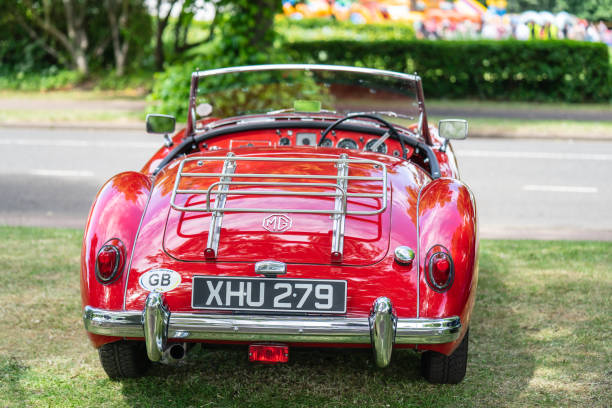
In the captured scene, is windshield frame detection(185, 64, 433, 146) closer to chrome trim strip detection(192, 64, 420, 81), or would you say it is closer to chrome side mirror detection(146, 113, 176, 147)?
chrome trim strip detection(192, 64, 420, 81)

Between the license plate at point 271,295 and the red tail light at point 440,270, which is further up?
the red tail light at point 440,270

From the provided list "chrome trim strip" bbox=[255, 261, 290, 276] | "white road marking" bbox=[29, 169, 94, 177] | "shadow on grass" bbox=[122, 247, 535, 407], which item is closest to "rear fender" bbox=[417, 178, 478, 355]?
"shadow on grass" bbox=[122, 247, 535, 407]

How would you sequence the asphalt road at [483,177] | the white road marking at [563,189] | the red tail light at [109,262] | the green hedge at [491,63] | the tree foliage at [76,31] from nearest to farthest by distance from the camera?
the red tail light at [109,262] → the asphalt road at [483,177] → the white road marking at [563,189] → the green hedge at [491,63] → the tree foliage at [76,31]

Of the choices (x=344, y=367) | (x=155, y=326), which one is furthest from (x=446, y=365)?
(x=155, y=326)

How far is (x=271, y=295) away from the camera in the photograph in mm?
3123

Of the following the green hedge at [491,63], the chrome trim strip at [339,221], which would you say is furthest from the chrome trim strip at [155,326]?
the green hedge at [491,63]

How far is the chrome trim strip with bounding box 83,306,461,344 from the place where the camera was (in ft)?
9.92

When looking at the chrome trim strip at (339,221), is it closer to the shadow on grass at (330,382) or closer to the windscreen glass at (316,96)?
the shadow on grass at (330,382)

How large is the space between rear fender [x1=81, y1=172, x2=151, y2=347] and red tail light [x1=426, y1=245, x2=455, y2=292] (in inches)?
49.3

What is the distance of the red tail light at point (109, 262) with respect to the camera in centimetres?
322

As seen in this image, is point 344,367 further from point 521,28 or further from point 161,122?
point 521,28

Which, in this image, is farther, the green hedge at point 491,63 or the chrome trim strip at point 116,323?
the green hedge at point 491,63

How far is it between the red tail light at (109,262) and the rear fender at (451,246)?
4.10 feet

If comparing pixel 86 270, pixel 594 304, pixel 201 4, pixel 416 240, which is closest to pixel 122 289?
pixel 86 270
